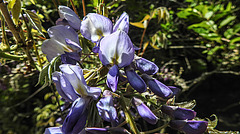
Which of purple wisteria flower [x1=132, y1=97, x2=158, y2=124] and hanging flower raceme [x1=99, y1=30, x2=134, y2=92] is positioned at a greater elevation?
hanging flower raceme [x1=99, y1=30, x2=134, y2=92]

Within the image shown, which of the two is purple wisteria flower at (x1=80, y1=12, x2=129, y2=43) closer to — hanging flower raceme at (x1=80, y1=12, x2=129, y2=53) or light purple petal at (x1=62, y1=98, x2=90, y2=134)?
hanging flower raceme at (x1=80, y1=12, x2=129, y2=53)

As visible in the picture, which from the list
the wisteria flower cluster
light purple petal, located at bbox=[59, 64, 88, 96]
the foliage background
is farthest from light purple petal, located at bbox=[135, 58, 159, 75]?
the foliage background

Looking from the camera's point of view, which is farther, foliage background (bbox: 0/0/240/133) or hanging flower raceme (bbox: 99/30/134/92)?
foliage background (bbox: 0/0/240/133)

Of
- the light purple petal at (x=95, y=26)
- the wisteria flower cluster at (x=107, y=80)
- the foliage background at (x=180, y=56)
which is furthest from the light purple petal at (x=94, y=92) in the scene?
the foliage background at (x=180, y=56)

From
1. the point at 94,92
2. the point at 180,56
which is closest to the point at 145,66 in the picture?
the point at 94,92

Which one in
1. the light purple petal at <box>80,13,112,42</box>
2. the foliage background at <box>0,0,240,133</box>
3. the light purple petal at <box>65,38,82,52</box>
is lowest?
the foliage background at <box>0,0,240,133</box>

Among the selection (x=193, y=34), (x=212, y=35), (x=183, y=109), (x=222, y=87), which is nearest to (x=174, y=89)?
(x=183, y=109)

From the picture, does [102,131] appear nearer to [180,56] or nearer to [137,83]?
[137,83]

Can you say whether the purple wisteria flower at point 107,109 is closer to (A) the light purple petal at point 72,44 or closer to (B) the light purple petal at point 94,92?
(B) the light purple petal at point 94,92

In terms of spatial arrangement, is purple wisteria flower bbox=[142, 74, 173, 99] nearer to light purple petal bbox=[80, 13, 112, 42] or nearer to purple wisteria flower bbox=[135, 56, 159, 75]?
purple wisteria flower bbox=[135, 56, 159, 75]
